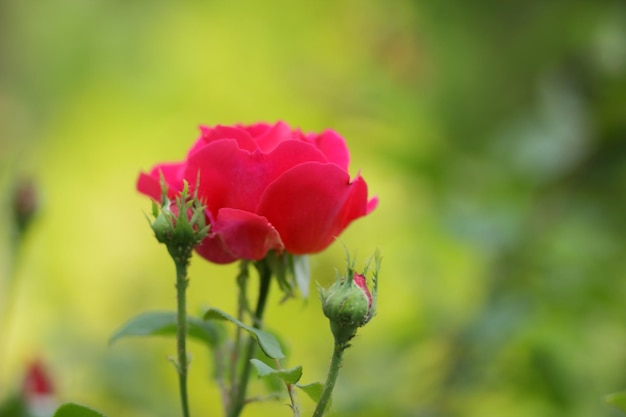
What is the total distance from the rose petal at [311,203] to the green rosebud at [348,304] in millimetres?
63

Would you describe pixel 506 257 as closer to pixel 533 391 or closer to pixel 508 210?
pixel 508 210

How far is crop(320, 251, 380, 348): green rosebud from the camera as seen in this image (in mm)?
490

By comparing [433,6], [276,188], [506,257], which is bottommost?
[276,188]

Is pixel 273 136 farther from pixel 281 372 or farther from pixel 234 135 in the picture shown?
pixel 281 372

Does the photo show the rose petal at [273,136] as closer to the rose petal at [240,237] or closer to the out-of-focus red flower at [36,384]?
the rose petal at [240,237]

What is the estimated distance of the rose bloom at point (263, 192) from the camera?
535 millimetres

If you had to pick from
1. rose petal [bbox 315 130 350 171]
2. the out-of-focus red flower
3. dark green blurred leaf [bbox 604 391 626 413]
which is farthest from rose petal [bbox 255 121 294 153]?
the out-of-focus red flower

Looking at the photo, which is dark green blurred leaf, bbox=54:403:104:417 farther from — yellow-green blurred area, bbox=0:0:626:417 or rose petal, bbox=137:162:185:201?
yellow-green blurred area, bbox=0:0:626:417

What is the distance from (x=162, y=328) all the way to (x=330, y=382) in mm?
165

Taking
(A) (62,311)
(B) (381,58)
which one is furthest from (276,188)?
(B) (381,58)

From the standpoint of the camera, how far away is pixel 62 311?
160 centimetres

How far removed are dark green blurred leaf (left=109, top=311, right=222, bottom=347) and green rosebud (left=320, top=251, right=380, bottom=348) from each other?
154mm

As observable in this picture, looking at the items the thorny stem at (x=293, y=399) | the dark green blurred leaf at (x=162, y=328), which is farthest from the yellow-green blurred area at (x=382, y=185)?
the thorny stem at (x=293, y=399)

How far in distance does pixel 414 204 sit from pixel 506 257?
0.31 meters
